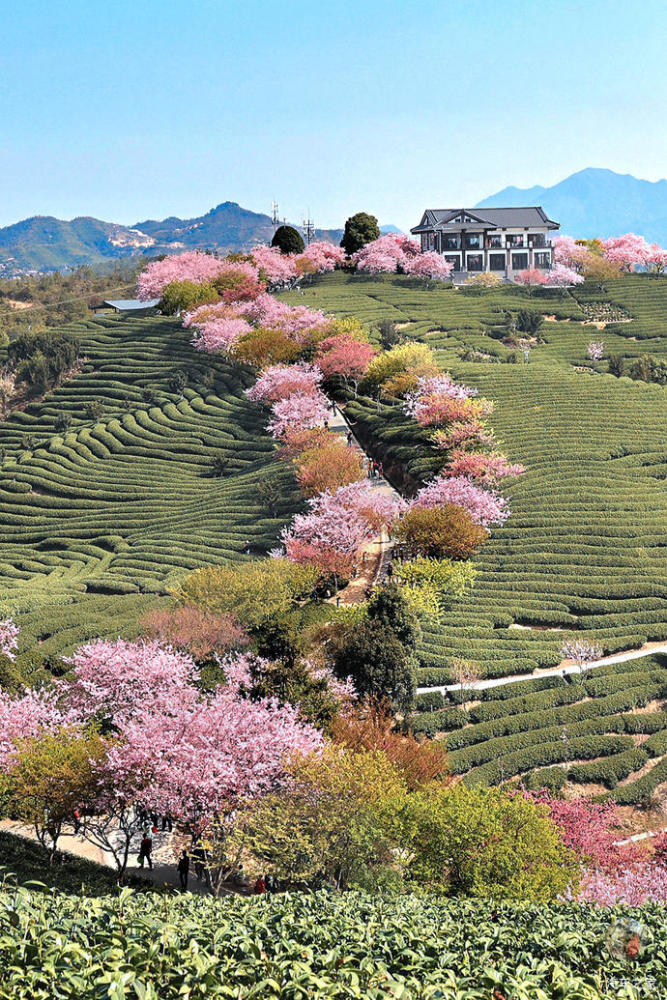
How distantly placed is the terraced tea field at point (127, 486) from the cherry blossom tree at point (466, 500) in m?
10.3

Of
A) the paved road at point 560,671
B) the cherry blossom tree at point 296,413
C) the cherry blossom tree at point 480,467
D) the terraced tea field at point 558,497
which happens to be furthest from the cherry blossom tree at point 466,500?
the cherry blossom tree at point 296,413

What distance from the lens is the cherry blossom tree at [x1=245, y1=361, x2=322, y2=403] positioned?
6950 cm

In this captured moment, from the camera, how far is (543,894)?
20750 mm

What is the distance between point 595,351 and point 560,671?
5494 centimetres

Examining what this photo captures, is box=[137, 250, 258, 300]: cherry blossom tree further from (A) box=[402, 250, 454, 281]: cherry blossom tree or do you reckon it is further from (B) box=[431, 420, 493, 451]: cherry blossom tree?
(B) box=[431, 420, 493, 451]: cherry blossom tree

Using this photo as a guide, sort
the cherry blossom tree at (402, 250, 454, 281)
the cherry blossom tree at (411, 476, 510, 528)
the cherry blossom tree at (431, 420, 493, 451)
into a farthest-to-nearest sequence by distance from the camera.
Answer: the cherry blossom tree at (402, 250, 454, 281) < the cherry blossom tree at (431, 420, 493, 451) < the cherry blossom tree at (411, 476, 510, 528)

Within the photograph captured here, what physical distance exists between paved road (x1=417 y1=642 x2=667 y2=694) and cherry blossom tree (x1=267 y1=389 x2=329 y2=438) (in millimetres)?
33685

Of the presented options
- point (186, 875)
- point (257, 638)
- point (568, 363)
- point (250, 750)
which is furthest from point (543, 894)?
point (568, 363)

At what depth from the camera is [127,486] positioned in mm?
68938

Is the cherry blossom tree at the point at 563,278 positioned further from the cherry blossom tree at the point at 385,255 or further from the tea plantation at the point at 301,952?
the tea plantation at the point at 301,952

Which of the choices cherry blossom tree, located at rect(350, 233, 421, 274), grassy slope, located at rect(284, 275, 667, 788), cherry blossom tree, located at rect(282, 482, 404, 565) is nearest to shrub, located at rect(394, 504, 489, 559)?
grassy slope, located at rect(284, 275, 667, 788)

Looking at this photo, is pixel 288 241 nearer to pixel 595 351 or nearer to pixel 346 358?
pixel 595 351

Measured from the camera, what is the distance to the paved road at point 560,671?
117ft

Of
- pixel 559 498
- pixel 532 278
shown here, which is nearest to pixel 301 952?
pixel 559 498
